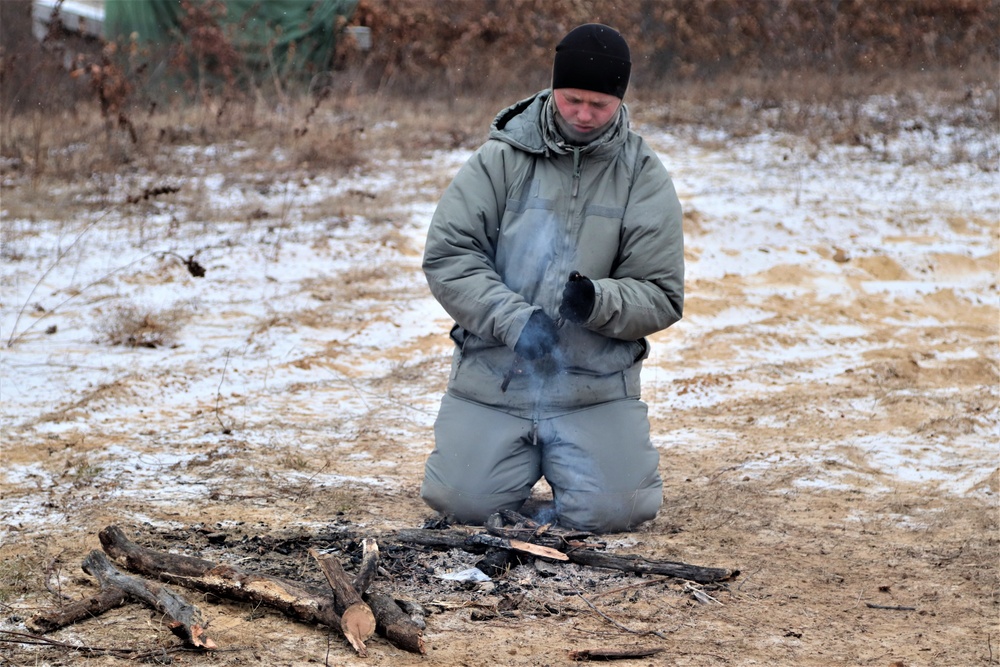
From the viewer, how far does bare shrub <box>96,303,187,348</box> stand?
5.57 meters

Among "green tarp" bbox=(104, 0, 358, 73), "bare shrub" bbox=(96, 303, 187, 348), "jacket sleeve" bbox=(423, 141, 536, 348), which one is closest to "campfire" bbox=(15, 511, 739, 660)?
"jacket sleeve" bbox=(423, 141, 536, 348)

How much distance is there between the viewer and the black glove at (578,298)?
3.36 metres

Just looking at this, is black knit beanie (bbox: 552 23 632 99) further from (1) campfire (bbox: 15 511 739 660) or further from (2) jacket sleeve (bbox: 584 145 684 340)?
(1) campfire (bbox: 15 511 739 660)

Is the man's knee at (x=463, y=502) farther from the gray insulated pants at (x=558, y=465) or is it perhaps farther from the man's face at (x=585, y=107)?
the man's face at (x=585, y=107)

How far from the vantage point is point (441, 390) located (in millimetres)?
5395

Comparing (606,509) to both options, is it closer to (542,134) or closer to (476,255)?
(476,255)

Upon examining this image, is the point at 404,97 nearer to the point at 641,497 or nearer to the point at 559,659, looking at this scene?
the point at 641,497

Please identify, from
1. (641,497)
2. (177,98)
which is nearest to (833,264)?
(641,497)

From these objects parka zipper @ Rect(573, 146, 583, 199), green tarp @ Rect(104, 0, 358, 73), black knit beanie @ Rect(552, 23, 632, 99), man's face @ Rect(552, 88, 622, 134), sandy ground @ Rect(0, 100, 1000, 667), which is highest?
green tarp @ Rect(104, 0, 358, 73)

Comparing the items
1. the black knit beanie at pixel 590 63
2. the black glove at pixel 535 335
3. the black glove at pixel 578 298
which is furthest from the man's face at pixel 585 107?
the black glove at pixel 535 335

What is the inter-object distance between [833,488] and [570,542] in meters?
1.43

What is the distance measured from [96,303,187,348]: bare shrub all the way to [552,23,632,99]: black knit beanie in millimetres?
3040

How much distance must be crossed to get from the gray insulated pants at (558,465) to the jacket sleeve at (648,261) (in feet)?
1.27

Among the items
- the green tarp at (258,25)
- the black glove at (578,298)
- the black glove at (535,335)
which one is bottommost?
the black glove at (535,335)
